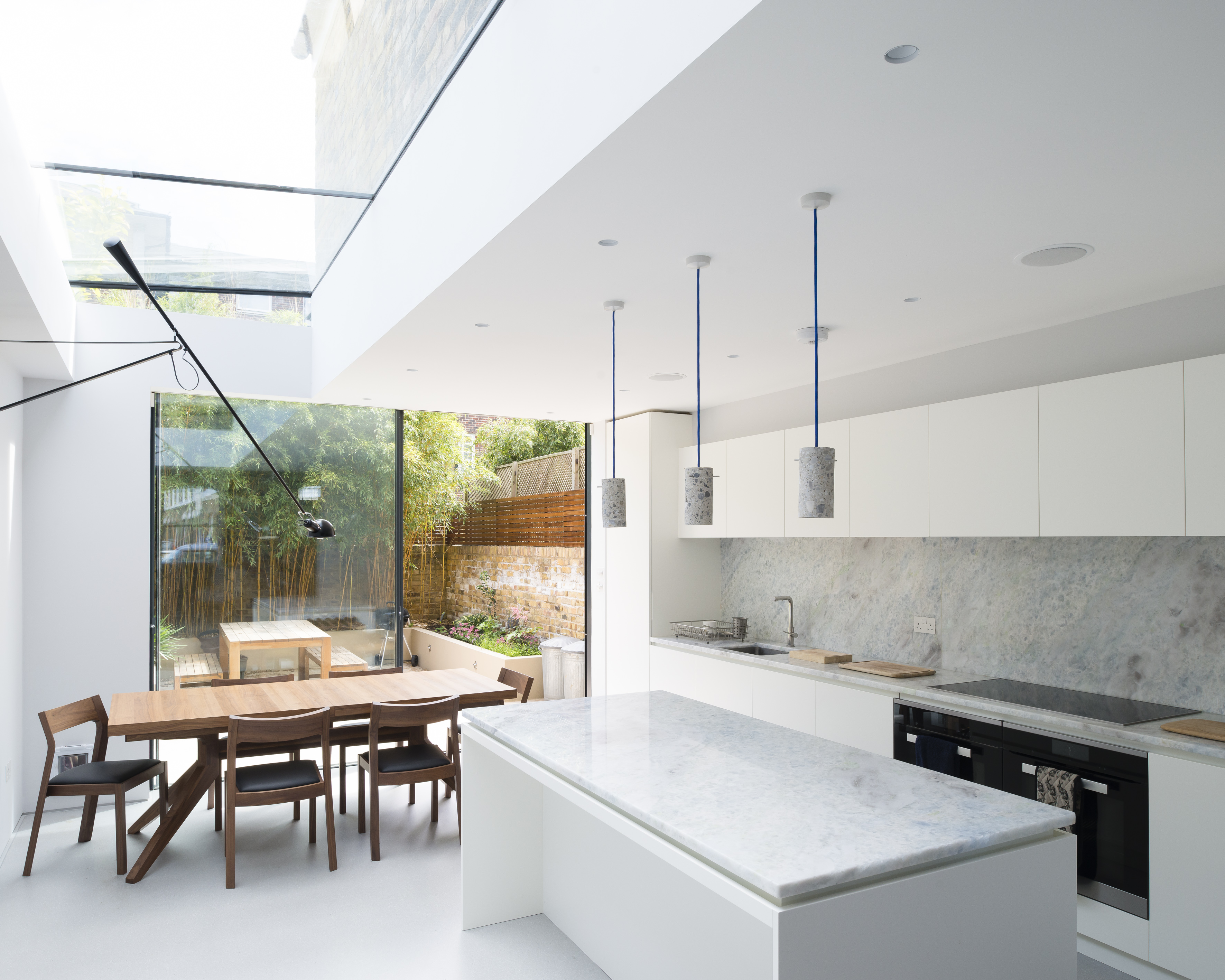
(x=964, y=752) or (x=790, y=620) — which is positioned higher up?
(x=790, y=620)

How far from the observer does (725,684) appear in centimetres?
505

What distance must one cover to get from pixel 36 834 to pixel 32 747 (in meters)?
1.16

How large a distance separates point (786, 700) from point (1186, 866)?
200 cm

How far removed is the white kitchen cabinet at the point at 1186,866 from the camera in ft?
8.97

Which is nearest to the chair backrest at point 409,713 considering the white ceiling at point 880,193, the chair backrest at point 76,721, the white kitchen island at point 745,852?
the white kitchen island at point 745,852

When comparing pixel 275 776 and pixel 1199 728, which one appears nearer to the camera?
pixel 1199 728

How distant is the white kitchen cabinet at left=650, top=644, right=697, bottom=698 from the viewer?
5.41 metres

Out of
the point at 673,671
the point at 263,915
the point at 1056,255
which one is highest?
the point at 1056,255

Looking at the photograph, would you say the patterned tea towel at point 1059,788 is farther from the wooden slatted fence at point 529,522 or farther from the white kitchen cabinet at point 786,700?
the wooden slatted fence at point 529,522

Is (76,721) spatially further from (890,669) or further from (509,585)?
(509,585)

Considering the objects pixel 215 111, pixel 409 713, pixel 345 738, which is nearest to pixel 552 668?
pixel 345 738

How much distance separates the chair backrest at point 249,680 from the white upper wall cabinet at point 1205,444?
4777 mm

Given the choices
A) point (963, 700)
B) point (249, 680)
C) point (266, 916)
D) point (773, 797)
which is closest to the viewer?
point (773, 797)

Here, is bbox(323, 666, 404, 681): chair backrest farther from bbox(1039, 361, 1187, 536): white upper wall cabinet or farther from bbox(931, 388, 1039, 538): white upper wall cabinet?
bbox(1039, 361, 1187, 536): white upper wall cabinet
